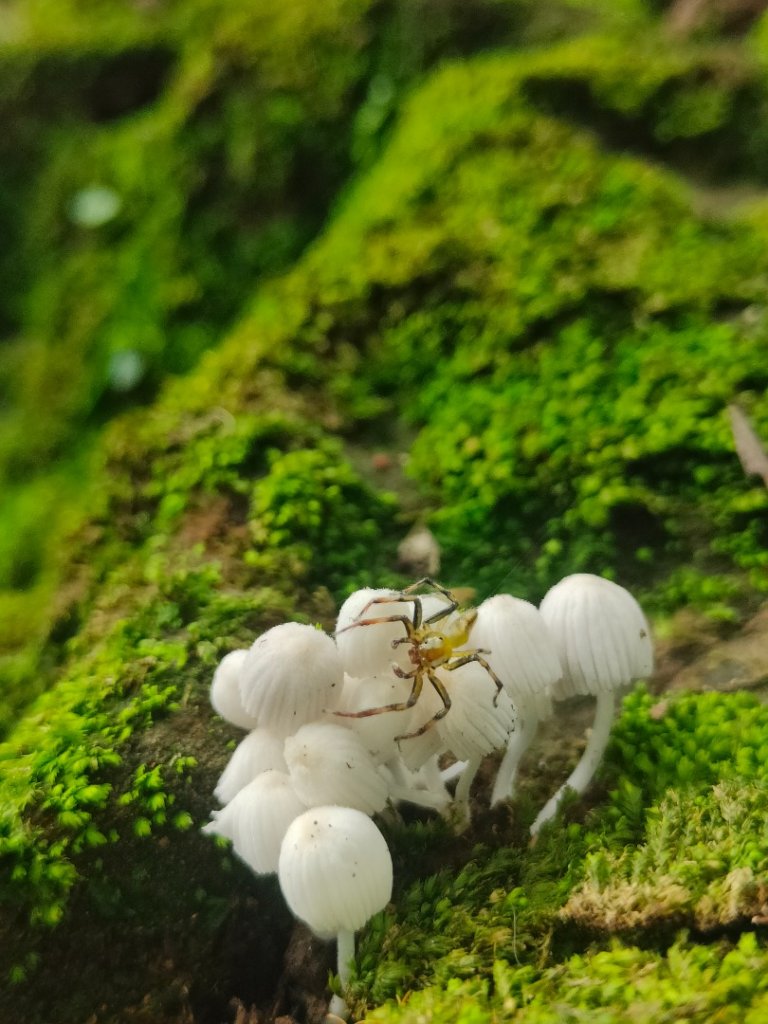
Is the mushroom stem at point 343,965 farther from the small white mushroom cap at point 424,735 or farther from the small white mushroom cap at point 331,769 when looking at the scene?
the small white mushroom cap at point 424,735

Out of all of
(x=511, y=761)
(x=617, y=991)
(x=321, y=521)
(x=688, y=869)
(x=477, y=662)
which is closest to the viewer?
(x=617, y=991)

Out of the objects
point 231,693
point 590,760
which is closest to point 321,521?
point 231,693

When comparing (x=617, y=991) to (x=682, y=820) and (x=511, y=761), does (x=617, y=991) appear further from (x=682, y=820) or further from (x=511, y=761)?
(x=511, y=761)

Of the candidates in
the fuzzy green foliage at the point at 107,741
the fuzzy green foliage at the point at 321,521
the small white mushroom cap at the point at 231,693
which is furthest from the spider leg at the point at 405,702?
the fuzzy green foliage at the point at 321,521

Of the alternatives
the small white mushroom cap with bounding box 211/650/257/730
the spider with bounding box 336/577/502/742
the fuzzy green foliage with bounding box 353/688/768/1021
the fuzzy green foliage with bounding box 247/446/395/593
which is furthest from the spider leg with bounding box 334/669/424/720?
the fuzzy green foliage with bounding box 247/446/395/593

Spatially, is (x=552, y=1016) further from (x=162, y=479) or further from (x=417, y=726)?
(x=162, y=479)

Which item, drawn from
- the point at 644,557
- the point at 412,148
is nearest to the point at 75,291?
the point at 412,148
